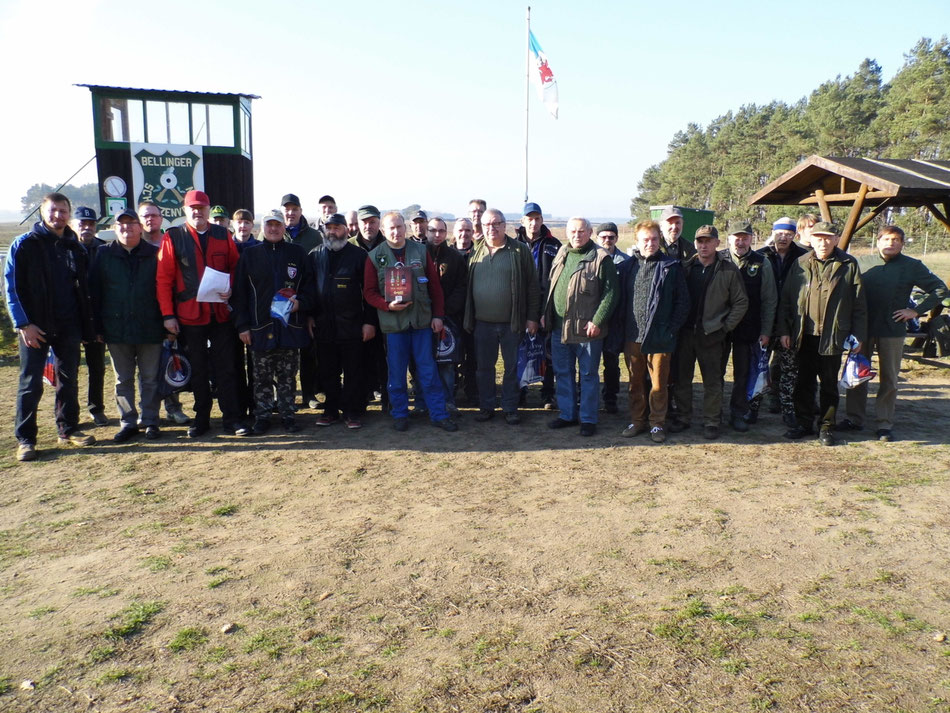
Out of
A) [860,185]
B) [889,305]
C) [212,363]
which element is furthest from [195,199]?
[860,185]

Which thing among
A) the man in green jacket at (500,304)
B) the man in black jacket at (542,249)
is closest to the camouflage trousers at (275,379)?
the man in green jacket at (500,304)

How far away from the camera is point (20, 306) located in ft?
17.2

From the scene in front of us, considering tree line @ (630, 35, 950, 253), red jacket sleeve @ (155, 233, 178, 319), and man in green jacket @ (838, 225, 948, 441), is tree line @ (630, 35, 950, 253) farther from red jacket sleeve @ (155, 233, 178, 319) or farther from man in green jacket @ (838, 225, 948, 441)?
red jacket sleeve @ (155, 233, 178, 319)

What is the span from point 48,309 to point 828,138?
48467 millimetres

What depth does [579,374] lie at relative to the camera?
6293 millimetres

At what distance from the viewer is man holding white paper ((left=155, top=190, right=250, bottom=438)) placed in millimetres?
5715

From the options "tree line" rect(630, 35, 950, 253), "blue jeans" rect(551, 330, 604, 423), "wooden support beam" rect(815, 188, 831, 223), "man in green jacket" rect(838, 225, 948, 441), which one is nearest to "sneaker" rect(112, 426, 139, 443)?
"blue jeans" rect(551, 330, 604, 423)

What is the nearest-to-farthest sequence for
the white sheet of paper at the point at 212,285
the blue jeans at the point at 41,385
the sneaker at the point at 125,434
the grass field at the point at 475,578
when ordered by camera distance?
1. the grass field at the point at 475,578
2. the blue jeans at the point at 41,385
3. the white sheet of paper at the point at 212,285
4. the sneaker at the point at 125,434

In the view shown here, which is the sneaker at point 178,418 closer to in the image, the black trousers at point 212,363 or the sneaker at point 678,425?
the black trousers at point 212,363

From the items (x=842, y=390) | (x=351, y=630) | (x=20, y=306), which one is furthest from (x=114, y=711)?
(x=842, y=390)

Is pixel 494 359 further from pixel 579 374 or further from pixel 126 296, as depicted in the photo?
pixel 126 296

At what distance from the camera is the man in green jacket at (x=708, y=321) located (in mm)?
5859

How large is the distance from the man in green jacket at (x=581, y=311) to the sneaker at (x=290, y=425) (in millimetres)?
2474

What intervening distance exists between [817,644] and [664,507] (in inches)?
62.0
